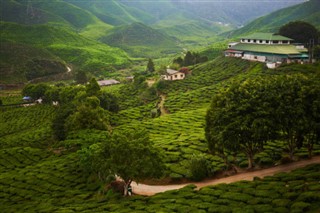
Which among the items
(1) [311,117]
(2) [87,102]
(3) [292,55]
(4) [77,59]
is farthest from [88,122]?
(4) [77,59]

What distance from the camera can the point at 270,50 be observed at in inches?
3558

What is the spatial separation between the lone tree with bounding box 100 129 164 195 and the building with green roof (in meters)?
59.0

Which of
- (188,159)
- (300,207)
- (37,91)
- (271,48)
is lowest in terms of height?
(188,159)

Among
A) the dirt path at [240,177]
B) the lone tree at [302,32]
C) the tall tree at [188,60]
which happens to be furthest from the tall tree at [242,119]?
the tall tree at [188,60]

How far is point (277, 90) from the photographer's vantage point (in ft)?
127

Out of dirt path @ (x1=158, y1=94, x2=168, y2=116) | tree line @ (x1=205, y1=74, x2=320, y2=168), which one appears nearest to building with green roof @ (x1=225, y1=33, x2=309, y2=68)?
dirt path @ (x1=158, y1=94, x2=168, y2=116)

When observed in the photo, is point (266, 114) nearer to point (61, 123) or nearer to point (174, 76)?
point (61, 123)

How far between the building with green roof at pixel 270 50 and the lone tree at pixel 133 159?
2323 inches

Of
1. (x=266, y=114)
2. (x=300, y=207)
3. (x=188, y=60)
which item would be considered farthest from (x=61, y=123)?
(x=188, y=60)

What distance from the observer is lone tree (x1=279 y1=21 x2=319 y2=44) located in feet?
325

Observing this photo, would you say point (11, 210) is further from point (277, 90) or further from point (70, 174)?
point (277, 90)

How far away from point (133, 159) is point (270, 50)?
6604cm

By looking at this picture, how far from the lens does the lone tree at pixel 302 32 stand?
325 ft

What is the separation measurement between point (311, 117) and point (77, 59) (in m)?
173
